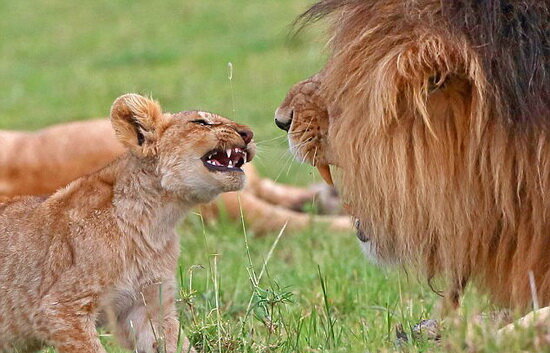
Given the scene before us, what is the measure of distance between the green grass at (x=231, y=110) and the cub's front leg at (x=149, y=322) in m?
0.08

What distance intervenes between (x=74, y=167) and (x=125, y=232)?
3.38 meters

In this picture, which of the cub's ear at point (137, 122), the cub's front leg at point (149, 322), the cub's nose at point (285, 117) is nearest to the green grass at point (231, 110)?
the cub's front leg at point (149, 322)

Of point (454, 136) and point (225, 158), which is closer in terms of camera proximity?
point (454, 136)

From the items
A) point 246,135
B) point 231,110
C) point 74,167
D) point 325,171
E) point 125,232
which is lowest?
point 231,110

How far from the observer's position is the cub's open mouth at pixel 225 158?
11.6 feet

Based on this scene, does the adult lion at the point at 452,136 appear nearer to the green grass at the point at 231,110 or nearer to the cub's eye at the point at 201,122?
the green grass at the point at 231,110

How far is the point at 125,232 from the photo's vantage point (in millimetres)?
3490

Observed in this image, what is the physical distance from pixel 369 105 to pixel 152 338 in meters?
0.95

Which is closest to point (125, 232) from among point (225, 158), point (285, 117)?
point (225, 158)

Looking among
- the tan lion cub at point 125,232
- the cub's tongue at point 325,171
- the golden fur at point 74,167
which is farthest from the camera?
the golden fur at point 74,167

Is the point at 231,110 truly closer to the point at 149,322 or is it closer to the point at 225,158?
the point at 225,158

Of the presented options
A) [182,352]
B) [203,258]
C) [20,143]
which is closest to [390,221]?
[182,352]

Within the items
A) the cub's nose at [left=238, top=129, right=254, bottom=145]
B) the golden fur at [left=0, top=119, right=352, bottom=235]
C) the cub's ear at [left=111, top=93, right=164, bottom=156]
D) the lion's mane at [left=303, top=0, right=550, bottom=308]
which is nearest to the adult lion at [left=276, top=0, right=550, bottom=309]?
the lion's mane at [left=303, top=0, right=550, bottom=308]

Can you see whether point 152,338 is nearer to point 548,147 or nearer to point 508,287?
point 508,287
